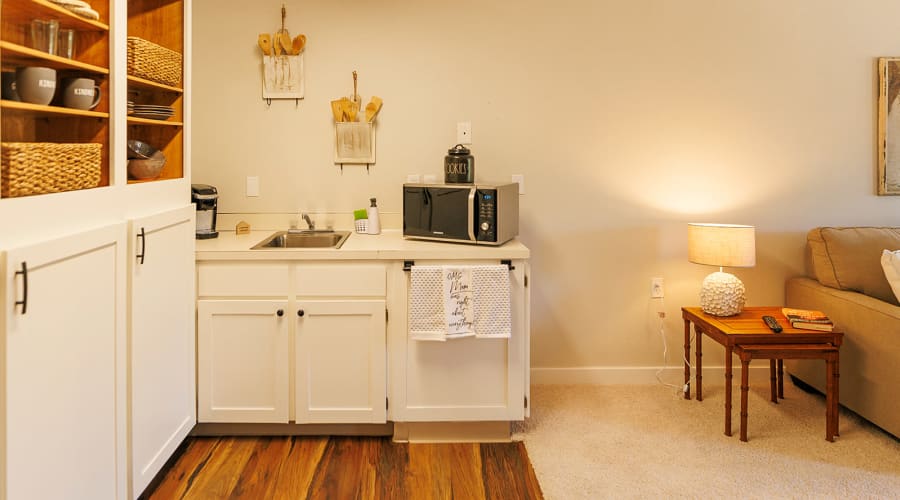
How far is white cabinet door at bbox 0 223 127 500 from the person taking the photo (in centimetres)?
152

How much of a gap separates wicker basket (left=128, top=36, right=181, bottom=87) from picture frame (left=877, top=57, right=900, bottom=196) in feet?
10.6

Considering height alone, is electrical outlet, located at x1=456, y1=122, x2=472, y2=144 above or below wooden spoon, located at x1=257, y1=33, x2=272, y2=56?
below

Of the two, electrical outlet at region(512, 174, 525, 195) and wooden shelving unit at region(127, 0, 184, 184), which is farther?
electrical outlet at region(512, 174, 525, 195)

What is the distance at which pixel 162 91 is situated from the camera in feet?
8.71

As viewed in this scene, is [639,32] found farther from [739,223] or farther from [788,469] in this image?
[788,469]

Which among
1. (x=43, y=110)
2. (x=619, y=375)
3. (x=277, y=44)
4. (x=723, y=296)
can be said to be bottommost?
(x=619, y=375)

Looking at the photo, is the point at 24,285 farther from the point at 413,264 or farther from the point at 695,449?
the point at 695,449

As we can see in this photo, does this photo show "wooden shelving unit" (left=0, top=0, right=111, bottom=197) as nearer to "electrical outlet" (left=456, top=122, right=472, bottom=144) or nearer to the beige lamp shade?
"electrical outlet" (left=456, top=122, right=472, bottom=144)

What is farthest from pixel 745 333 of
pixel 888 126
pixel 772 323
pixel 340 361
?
pixel 340 361

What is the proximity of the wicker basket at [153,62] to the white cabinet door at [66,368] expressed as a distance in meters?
0.58

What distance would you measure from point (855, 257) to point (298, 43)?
2.73m

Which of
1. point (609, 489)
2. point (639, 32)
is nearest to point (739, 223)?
point (639, 32)

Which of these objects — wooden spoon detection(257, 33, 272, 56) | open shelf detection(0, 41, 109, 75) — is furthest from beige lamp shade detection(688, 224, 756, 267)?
open shelf detection(0, 41, 109, 75)

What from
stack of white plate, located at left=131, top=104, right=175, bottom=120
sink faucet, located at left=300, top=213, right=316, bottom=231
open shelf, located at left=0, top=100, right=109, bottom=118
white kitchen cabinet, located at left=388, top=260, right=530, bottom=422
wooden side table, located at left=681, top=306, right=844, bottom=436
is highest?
stack of white plate, located at left=131, top=104, right=175, bottom=120
